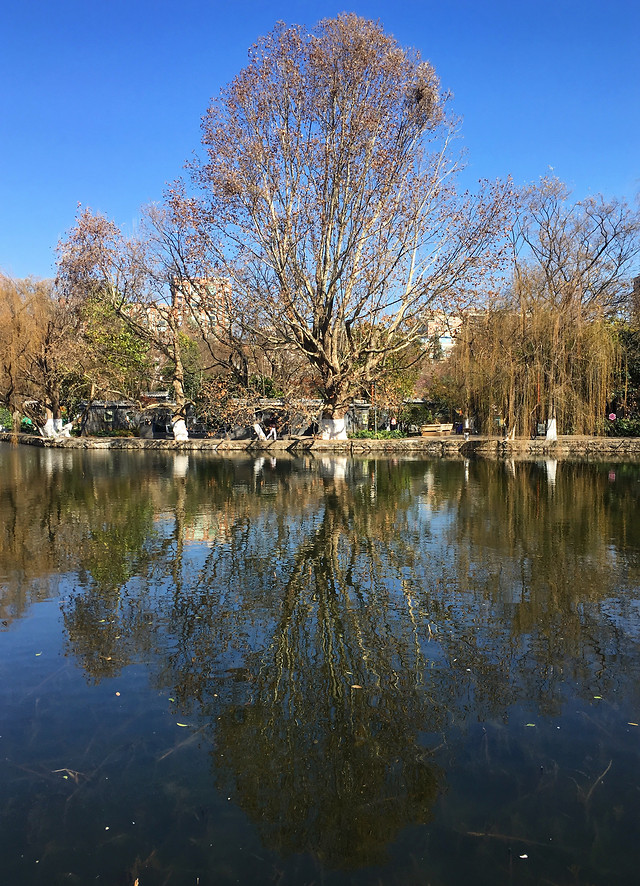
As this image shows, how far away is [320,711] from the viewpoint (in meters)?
4.71

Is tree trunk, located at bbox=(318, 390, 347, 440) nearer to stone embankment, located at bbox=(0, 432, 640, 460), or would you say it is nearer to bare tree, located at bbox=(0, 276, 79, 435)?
stone embankment, located at bbox=(0, 432, 640, 460)

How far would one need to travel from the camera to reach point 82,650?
19.5 ft

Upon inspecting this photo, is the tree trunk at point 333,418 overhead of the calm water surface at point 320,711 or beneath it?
overhead

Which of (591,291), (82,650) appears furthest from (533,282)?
(82,650)

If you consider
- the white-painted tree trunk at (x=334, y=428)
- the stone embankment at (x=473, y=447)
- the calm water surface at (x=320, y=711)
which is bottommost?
the calm water surface at (x=320, y=711)

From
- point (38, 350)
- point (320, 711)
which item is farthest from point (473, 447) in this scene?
point (320, 711)

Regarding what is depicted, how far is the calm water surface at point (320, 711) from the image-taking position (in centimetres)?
342

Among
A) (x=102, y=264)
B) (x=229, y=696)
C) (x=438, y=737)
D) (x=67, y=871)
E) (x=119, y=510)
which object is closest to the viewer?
(x=67, y=871)

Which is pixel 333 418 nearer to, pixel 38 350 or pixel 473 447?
pixel 473 447

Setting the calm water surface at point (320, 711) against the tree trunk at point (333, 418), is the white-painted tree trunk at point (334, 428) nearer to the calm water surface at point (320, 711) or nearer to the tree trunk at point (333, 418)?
the tree trunk at point (333, 418)

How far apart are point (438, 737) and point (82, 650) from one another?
123 inches

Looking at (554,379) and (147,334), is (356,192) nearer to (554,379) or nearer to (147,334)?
(554,379)

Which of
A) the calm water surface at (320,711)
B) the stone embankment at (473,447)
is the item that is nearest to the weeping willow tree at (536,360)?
the stone embankment at (473,447)

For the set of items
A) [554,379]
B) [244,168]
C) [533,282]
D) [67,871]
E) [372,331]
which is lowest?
[67,871]
